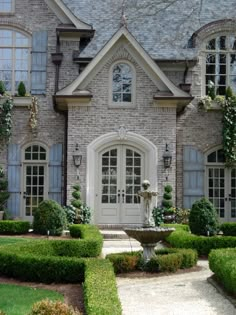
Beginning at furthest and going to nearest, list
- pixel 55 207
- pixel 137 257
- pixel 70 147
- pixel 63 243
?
pixel 70 147
pixel 55 207
pixel 63 243
pixel 137 257

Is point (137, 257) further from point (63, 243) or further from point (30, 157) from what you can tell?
point (30, 157)

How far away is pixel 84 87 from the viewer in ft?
61.0

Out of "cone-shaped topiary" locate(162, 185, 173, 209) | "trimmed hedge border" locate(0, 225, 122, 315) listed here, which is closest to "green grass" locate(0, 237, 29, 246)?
"trimmed hedge border" locate(0, 225, 122, 315)

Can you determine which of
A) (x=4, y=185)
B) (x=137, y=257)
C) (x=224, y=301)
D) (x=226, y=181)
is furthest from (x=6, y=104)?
(x=224, y=301)

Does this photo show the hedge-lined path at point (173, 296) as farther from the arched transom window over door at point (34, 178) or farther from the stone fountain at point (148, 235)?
the arched transom window over door at point (34, 178)

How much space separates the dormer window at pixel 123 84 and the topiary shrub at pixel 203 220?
16.5ft

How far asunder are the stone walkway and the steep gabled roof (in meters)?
11.6

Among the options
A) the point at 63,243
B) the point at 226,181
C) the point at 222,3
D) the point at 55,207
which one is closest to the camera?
the point at 63,243

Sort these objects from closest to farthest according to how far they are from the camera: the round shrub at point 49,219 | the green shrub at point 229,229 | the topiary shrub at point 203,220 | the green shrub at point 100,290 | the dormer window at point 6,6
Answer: the green shrub at point 100,290 → the topiary shrub at point 203,220 → the round shrub at point 49,219 → the green shrub at point 229,229 → the dormer window at point 6,6

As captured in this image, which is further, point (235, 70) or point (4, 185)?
point (235, 70)

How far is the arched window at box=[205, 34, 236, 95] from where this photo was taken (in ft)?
66.9

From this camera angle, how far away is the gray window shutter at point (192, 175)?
1961 cm

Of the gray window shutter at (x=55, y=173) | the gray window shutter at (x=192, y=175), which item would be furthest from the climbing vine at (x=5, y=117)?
the gray window shutter at (x=192, y=175)

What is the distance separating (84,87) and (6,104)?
2.90 metres
